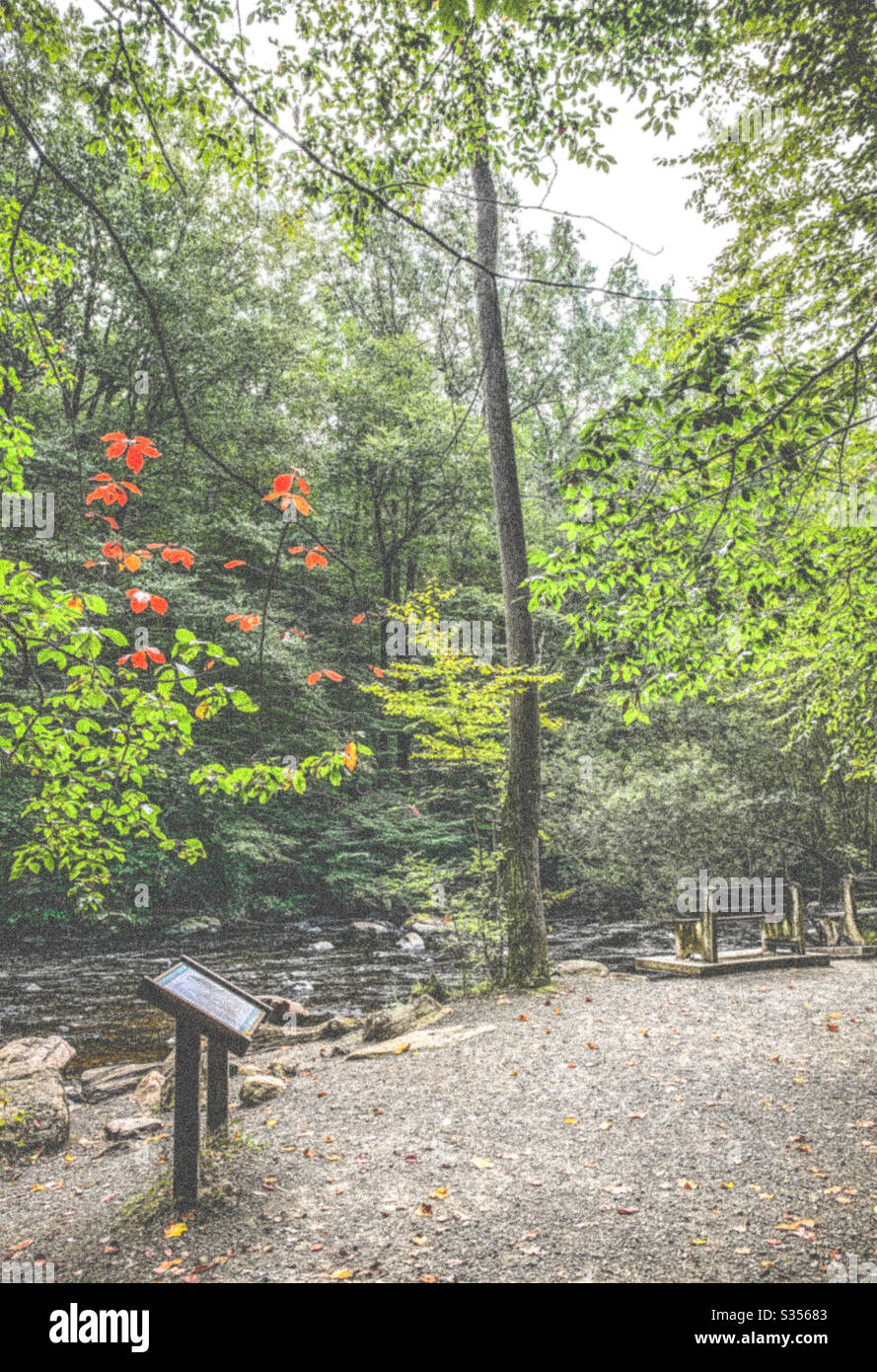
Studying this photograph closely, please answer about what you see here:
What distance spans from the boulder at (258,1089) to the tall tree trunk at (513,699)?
10.2 ft

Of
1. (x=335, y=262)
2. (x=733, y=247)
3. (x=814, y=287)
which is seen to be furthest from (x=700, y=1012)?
(x=335, y=262)

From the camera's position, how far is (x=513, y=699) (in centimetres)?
879

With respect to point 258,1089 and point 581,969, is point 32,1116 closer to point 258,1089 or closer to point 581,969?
point 258,1089

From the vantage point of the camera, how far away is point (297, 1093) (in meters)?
6.02

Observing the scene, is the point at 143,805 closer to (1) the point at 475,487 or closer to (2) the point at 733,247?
(2) the point at 733,247

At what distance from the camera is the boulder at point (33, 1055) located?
6.43 meters


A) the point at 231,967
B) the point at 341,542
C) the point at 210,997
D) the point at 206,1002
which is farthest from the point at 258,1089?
the point at 341,542

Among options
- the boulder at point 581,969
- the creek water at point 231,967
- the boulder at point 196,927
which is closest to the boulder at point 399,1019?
the creek water at point 231,967

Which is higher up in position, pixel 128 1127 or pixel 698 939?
pixel 698 939

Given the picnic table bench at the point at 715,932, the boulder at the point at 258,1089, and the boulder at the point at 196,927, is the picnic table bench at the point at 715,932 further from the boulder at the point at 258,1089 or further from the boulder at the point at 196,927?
the boulder at the point at 196,927

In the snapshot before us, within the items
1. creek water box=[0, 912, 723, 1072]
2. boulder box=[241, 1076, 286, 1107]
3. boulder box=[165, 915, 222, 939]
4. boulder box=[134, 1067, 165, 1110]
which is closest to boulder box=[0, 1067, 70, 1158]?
boulder box=[134, 1067, 165, 1110]

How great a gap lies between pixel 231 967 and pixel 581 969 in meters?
5.63

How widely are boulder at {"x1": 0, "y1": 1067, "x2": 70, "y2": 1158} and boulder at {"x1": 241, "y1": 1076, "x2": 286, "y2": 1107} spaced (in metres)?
1.36

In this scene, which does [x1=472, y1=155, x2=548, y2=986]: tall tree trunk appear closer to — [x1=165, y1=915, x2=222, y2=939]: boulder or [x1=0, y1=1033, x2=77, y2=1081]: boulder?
[x1=0, y1=1033, x2=77, y2=1081]: boulder
